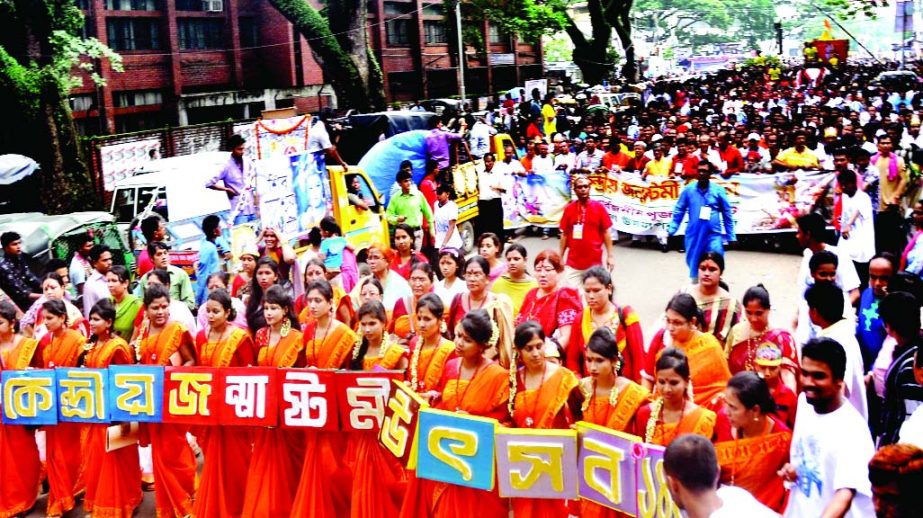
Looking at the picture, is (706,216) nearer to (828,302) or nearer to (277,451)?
(828,302)

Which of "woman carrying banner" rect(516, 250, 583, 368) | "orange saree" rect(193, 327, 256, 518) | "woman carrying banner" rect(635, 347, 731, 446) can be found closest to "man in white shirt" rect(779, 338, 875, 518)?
"woman carrying banner" rect(635, 347, 731, 446)

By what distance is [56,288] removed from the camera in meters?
7.91

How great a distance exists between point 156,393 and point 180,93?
2406 centimetres

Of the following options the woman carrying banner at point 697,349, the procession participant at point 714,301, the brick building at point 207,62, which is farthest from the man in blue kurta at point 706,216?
the brick building at point 207,62

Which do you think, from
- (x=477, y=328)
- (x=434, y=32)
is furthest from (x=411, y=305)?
(x=434, y=32)

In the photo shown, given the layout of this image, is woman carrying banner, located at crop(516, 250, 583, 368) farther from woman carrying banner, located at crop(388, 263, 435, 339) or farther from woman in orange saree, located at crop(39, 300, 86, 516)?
woman in orange saree, located at crop(39, 300, 86, 516)

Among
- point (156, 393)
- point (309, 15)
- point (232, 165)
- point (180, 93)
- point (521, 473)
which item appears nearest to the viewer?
point (521, 473)

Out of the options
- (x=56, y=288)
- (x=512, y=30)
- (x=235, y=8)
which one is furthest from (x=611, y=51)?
(x=56, y=288)

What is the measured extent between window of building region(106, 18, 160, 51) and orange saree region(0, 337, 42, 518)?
22.0m

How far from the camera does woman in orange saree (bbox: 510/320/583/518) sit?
5.04 meters

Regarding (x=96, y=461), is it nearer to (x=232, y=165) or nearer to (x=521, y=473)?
(x=521, y=473)

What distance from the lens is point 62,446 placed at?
22.7ft

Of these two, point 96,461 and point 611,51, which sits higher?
point 611,51

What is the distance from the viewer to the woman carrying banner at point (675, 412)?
14.6 feet
